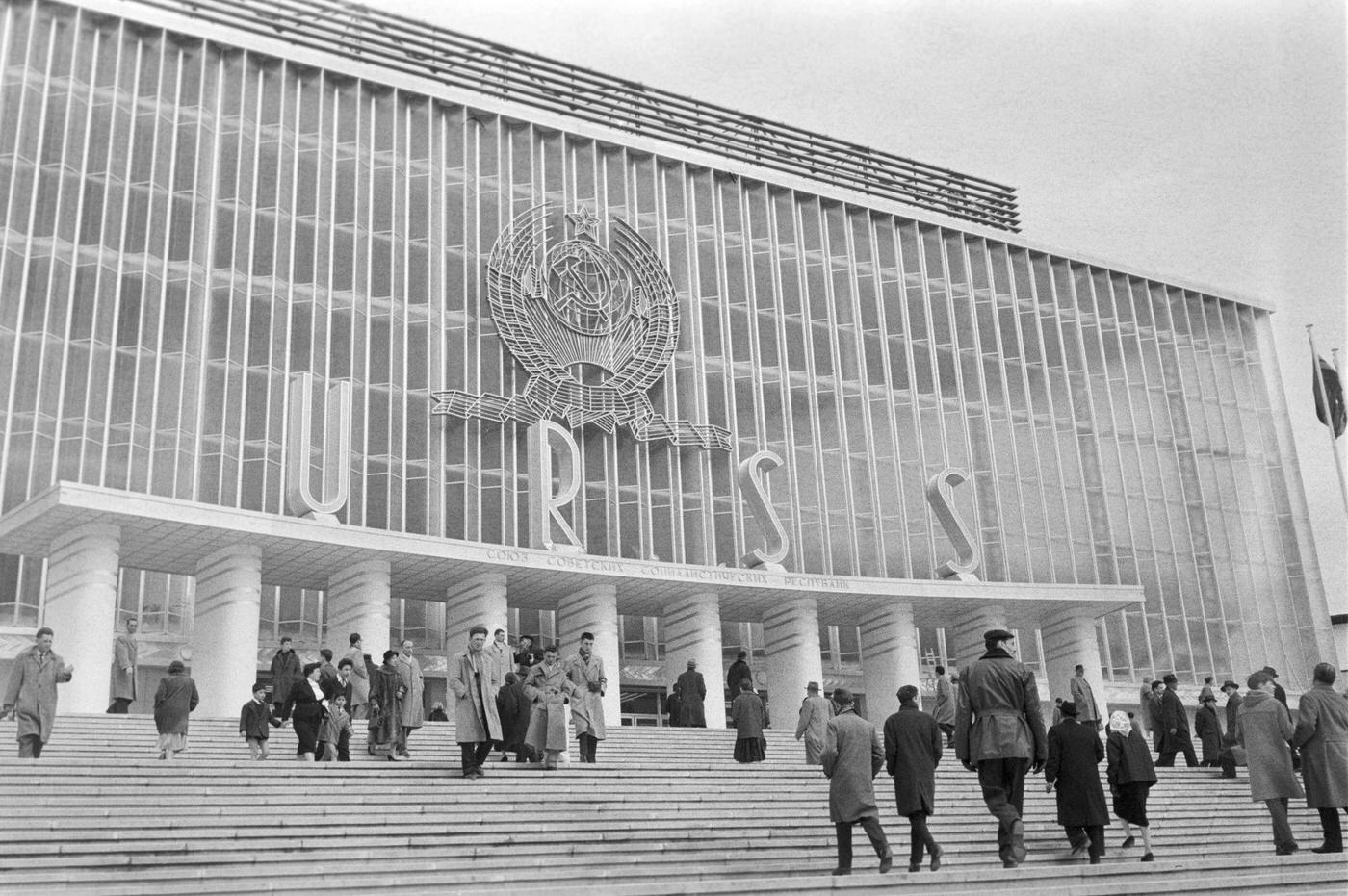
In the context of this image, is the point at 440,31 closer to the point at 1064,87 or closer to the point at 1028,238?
the point at 1028,238

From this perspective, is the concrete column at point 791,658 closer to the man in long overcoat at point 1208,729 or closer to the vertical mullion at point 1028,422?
the vertical mullion at point 1028,422

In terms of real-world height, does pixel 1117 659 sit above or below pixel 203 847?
above

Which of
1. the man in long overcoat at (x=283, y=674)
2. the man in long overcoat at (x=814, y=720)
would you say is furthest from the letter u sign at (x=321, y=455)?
the man in long overcoat at (x=814, y=720)

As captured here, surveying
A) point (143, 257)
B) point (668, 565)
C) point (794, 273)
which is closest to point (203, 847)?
point (668, 565)

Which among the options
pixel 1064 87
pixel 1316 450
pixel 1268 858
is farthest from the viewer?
pixel 1316 450

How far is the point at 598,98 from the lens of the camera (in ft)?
153

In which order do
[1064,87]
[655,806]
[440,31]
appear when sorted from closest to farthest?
[1064,87], [655,806], [440,31]

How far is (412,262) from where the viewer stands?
37469 mm

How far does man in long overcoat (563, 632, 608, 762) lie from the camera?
19141 mm

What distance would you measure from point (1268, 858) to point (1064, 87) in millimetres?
8246

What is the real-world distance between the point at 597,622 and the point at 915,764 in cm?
2103

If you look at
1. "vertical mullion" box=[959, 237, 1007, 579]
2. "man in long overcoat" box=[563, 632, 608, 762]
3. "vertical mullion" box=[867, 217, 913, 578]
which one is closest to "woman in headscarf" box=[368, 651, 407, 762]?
"man in long overcoat" box=[563, 632, 608, 762]

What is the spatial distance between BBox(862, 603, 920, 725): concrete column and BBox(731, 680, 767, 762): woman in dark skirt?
50.4 feet

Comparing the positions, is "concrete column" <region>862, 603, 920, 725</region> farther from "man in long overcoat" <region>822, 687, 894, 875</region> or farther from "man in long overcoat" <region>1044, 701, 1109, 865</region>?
"man in long overcoat" <region>822, 687, 894, 875</region>
